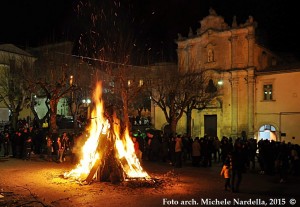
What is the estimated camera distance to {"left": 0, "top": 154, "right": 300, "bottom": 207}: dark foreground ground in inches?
444

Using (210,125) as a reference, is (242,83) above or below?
above

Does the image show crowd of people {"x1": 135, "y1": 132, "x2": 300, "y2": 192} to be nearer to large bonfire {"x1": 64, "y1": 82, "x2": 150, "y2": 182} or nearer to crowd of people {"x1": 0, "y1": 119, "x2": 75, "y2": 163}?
large bonfire {"x1": 64, "y1": 82, "x2": 150, "y2": 182}

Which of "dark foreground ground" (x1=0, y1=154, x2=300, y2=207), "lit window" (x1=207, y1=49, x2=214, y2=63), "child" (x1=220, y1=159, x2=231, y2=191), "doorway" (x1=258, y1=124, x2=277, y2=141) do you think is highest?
"lit window" (x1=207, y1=49, x2=214, y2=63)

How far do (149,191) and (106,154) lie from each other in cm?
294

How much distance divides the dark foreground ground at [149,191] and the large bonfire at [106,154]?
1.88 ft

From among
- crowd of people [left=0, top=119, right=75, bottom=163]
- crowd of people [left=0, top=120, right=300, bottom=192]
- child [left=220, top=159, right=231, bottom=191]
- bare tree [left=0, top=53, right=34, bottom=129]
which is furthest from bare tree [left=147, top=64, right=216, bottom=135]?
child [left=220, top=159, right=231, bottom=191]

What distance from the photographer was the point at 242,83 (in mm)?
37625

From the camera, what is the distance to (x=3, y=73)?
126ft

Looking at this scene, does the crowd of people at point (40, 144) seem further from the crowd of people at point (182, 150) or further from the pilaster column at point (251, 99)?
the pilaster column at point (251, 99)

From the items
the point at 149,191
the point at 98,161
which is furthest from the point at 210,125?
the point at 149,191

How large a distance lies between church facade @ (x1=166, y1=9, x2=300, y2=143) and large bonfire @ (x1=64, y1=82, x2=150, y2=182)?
2023 cm

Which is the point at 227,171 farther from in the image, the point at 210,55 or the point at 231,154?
the point at 210,55

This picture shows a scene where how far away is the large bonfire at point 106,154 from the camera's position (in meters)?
14.7

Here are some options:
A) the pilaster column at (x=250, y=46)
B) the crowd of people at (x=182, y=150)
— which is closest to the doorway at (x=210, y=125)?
the pilaster column at (x=250, y=46)
